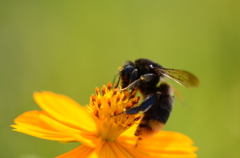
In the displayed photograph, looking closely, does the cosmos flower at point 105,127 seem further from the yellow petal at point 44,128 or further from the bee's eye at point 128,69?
the bee's eye at point 128,69

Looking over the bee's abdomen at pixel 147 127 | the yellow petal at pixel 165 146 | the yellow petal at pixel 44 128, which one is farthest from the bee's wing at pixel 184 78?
the yellow petal at pixel 44 128

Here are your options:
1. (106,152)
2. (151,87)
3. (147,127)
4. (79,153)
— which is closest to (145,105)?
(147,127)

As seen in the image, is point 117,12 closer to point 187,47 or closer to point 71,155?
point 187,47

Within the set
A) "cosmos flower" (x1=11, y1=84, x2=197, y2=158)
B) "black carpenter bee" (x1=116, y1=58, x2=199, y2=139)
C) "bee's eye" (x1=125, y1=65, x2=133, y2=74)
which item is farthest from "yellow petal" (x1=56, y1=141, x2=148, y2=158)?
"bee's eye" (x1=125, y1=65, x2=133, y2=74)

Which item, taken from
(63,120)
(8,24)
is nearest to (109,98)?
(63,120)

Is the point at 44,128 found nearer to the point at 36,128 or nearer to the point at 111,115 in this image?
the point at 36,128
